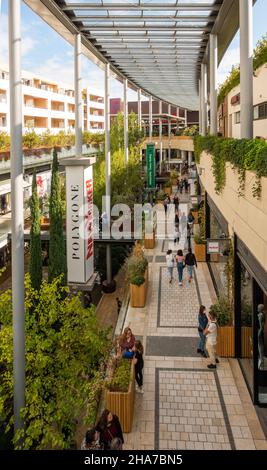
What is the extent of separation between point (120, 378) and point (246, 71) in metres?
7.04

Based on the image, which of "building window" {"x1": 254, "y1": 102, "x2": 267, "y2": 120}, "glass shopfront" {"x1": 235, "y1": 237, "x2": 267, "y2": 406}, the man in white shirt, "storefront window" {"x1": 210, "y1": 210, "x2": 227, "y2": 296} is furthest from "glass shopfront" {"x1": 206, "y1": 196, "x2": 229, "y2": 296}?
"building window" {"x1": 254, "y1": 102, "x2": 267, "y2": 120}

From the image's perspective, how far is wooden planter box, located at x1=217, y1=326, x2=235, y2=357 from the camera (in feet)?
41.3

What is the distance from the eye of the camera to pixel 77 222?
15898 mm

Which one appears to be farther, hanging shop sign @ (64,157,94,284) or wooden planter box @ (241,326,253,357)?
hanging shop sign @ (64,157,94,284)

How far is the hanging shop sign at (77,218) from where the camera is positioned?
15.9 m

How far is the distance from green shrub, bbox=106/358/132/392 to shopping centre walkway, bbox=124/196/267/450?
69cm

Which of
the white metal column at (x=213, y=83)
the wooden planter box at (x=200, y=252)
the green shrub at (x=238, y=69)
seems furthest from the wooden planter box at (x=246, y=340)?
the green shrub at (x=238, y=69)

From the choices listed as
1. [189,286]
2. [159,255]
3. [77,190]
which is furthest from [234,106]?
[77,190]

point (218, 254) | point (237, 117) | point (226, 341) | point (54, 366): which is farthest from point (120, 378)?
point (237, 117)

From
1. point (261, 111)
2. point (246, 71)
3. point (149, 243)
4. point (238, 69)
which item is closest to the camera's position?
point (246, 71)

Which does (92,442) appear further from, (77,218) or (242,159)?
(77,218)

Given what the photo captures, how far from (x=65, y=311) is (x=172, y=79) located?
29711 millimetres

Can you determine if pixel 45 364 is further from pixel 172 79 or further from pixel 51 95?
pixel 51 95

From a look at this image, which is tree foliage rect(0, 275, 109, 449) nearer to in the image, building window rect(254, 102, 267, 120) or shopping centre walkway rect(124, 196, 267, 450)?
shopping centre walkway rect(124, 196, 267, 450)
